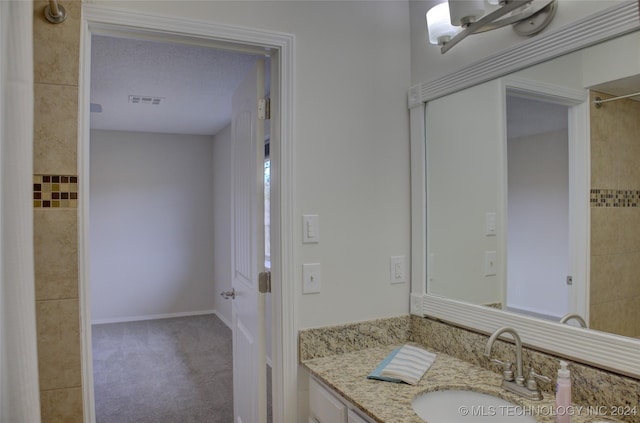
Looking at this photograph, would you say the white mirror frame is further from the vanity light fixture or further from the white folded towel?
the white folded towel

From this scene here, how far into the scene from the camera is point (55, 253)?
133 centimetres

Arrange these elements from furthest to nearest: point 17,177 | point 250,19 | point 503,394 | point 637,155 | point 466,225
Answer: point 466,225
point 250,19
point 503,394
point 637,155
point 17,177

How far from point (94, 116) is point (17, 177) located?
4.13 meters

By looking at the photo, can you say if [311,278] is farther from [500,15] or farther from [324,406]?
[500,15]

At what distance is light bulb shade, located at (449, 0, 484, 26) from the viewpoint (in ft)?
4.73

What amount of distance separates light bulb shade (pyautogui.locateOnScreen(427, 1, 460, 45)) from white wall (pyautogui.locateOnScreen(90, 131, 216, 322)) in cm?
452

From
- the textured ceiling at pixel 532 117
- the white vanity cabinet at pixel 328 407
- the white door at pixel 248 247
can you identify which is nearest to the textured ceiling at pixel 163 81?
the white door at pixel 248 247

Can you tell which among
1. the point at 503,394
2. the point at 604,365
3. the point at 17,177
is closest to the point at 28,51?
the point at 17,177

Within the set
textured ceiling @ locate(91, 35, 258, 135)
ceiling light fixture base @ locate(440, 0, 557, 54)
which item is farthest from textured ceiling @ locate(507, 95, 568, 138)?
textured ceiling @ locate(91, 35, 258, 135)

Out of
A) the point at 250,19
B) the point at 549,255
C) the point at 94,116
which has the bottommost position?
the point at 549,255

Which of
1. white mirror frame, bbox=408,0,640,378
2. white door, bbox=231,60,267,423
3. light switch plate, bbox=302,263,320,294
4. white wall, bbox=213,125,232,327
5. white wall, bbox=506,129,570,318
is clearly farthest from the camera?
white wall, bbox=213,125,232,327

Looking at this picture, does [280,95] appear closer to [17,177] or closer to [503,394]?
[17,177]

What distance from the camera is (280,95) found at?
68.0 inches

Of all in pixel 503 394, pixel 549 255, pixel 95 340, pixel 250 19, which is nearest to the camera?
pixel 503 394
